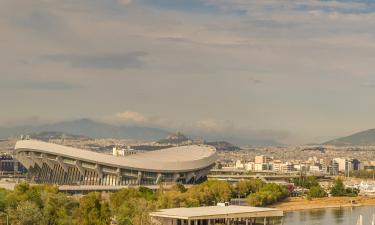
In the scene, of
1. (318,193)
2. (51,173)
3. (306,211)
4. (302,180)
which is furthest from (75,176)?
(302,180)

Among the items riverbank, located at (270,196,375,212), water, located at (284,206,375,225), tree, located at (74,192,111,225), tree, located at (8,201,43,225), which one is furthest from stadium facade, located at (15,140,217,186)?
tree, located at (8,201,43,225)

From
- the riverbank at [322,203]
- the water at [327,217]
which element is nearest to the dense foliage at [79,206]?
the water at [327,217]

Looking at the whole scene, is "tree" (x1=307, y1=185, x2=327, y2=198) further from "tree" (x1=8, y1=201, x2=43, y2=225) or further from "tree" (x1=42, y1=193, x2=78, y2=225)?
"tree" (x1=8, y1=201, x2=43, y2=225)

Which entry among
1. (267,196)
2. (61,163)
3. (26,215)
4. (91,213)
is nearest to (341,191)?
(267,196)

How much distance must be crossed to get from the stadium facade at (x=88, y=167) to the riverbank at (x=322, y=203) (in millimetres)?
13192

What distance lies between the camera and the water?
59.9 meters

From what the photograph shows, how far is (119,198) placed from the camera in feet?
178

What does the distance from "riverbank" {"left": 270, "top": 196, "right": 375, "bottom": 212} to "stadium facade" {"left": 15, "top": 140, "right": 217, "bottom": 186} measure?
1319 cm

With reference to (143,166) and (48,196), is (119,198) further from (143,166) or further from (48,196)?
(143,166)

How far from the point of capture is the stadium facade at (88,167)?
78.1 metres

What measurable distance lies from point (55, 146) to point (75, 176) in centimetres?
390

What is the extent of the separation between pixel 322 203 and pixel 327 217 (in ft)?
57.8

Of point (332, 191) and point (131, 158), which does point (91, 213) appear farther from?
point (332, 191)

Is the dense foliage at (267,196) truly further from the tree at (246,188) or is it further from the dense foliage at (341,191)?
A: the dense foliage at (341,191)
